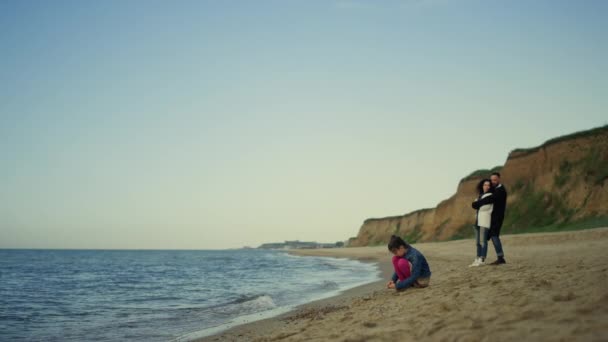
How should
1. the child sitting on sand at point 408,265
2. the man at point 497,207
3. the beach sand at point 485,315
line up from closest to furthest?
the beach sand at point 485,315 → the child sitting on sand at point 408,265 → the man at point 497,207

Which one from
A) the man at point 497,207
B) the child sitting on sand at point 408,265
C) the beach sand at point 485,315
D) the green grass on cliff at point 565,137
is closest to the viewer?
the beach sand at point 485,315

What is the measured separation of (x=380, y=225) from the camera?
86438mm

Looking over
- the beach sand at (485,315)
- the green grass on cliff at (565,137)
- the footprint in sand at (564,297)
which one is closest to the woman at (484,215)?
the beach sand at (485,315)

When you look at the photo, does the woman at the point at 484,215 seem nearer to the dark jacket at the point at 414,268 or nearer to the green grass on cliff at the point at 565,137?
the dark jacket at the point at 414,268

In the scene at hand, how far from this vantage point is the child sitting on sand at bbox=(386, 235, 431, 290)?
856 centimetres

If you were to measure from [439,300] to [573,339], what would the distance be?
296 cm

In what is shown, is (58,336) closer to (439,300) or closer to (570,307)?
(439,300)

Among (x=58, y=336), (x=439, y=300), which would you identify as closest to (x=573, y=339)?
(x=439, y=300)

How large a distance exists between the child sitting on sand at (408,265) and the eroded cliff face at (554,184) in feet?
83.6

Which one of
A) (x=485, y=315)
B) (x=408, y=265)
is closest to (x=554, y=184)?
(x=408, y=265)

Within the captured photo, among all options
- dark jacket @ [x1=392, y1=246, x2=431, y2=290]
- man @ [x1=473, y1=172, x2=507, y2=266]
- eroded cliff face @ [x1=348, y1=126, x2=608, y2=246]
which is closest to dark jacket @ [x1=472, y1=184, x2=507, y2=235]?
man @ [x1=473, y1=172, x2=507, y2=266]

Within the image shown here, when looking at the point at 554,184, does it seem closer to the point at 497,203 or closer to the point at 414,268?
the point at 497,203

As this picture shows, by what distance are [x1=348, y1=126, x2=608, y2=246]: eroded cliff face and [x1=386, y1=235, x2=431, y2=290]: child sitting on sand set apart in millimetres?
25493

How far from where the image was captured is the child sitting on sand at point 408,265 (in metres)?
8.56
